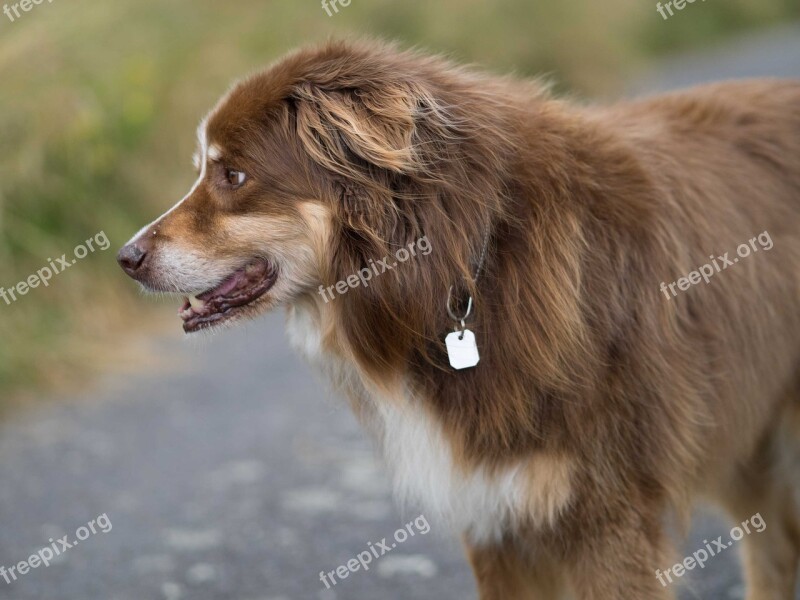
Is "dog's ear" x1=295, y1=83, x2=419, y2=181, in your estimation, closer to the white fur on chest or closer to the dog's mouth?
the dog's mouth

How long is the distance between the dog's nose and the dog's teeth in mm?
198

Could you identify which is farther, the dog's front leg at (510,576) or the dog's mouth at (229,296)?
the dog's front leg at (510,576)

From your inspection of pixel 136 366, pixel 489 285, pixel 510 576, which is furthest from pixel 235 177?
pixel 136 366

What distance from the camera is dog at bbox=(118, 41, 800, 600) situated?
2.93 metres

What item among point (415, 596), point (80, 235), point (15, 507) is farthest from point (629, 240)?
point (80, 235)

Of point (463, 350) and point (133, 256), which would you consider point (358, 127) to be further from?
point (133, 256)

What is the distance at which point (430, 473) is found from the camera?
3098mm

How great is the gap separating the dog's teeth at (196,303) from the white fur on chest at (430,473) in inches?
11.8

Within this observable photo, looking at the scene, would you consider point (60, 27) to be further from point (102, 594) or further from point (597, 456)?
point (597, 456)

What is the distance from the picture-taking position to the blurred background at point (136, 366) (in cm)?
448

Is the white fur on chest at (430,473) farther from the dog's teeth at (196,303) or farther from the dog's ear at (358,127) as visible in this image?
the dog's ear at (358,127)

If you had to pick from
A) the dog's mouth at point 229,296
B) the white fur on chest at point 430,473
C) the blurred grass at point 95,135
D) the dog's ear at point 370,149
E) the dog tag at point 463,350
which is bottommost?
the white fur on chest at point 430,473

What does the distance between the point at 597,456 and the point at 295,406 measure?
11.9 feet

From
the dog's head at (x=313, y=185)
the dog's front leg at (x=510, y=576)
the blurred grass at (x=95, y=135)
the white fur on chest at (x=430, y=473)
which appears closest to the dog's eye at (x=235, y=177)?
the dog's head at (x=313, y=185)
